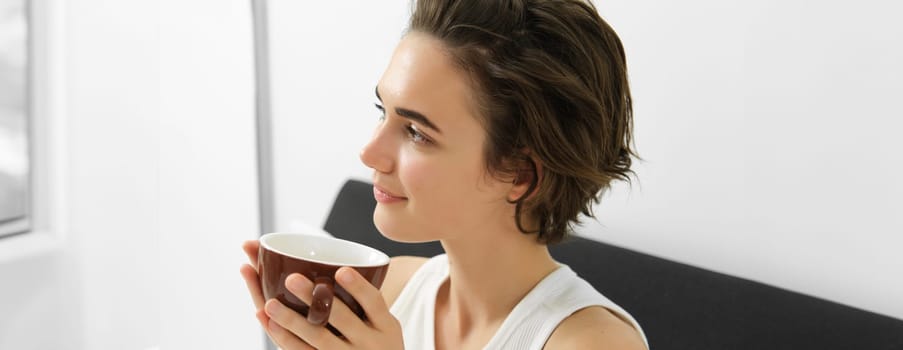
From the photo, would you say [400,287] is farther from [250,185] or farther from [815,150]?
[250,185]

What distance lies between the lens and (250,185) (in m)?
2.23

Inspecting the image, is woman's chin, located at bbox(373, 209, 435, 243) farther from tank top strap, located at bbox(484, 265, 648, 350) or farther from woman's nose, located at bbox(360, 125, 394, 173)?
tank top strap, located at bbox(484, 265, 648, 350)

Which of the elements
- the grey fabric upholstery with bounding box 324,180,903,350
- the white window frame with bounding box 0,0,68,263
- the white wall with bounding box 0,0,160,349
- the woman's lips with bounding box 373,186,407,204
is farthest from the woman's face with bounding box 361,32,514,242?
the white window frame with bounding box 0,0,68,263

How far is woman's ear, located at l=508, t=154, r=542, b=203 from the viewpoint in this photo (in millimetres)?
935

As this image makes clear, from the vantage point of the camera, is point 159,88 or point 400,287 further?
point 159,88

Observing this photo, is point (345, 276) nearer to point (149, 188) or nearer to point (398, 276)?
point (398, 276)

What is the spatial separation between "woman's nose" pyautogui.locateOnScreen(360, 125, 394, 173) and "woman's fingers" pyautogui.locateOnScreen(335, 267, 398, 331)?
16 cm

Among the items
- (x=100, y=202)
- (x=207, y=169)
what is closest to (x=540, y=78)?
(x=207, y=169)

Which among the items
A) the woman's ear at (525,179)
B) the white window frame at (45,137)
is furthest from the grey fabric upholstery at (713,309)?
the white window frame at (45,137)

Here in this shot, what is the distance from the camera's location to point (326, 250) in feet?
2.97

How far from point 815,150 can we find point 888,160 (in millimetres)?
91

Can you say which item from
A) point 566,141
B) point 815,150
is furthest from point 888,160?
point 566,141

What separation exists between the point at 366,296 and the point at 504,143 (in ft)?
0.77

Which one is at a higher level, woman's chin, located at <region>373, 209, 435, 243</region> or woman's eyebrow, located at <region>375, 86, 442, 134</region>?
woman's eyebrow, located at <region>375, 86, 442, 134</region>
